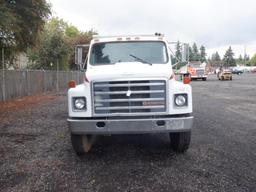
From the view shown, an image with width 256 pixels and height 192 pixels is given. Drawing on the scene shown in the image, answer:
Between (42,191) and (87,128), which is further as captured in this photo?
(87,128)

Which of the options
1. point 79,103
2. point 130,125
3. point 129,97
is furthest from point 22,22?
point 130,125

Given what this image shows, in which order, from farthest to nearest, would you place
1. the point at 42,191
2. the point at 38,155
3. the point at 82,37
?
1. the point at 82,37
2. the point at 38,155
3. the point at 42,191

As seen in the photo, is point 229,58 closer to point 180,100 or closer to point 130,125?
point 180,100

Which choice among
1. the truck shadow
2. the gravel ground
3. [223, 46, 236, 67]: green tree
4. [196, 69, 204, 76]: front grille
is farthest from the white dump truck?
[223, 46, 236, 67]: green tree

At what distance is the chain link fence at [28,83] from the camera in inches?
565

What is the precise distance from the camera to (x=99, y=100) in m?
4.88

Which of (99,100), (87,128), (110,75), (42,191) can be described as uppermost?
(110,75)

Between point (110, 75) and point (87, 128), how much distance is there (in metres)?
1.00

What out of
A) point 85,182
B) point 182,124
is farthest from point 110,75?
point 85,182

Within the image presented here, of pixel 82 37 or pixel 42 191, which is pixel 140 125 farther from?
pixel 82 37

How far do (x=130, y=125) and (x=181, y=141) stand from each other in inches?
49.9

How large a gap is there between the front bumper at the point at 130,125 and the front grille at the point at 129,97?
7.4 inches

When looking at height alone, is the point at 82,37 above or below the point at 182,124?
above

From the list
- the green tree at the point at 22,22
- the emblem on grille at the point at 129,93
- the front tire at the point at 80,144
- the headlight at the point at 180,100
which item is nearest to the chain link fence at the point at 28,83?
the green tree at the point at 22,22
